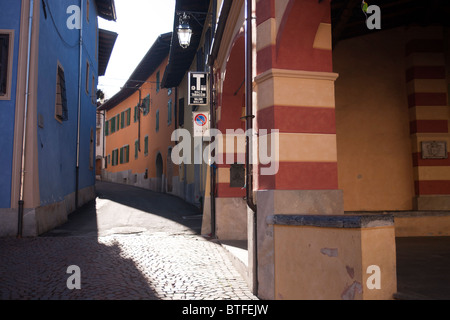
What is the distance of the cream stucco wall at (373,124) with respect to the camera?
26.5 feet

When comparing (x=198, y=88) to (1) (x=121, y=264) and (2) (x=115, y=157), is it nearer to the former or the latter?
(1) (x=121, y=264)

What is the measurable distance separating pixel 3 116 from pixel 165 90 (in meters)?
14.9

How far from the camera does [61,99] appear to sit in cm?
1086

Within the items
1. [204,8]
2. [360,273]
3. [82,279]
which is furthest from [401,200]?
[204,8]

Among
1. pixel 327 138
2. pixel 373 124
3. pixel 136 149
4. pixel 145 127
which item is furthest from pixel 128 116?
pixel 327 138

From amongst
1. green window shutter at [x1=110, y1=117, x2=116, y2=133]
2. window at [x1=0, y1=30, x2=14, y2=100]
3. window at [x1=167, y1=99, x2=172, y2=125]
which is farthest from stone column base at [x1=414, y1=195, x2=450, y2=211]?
green window shutter at [x1=110, y1=117, x2=116, y2=133]

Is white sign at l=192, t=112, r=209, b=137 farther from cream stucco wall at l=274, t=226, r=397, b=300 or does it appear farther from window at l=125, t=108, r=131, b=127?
window at l=125, t=108, r=131, b=127

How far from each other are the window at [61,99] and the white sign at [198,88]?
3.76m

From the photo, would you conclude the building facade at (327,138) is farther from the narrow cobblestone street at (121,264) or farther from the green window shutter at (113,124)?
the green window shutter at (113,124)

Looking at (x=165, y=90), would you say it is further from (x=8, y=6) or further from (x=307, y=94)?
(x=307, y=94)

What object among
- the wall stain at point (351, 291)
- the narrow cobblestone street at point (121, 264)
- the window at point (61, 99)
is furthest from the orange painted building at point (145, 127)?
the wall stain at point (351, 291)

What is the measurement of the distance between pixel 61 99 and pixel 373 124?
8215mm

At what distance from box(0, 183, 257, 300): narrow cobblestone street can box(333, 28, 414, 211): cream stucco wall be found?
3.24m

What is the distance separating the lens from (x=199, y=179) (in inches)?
573
